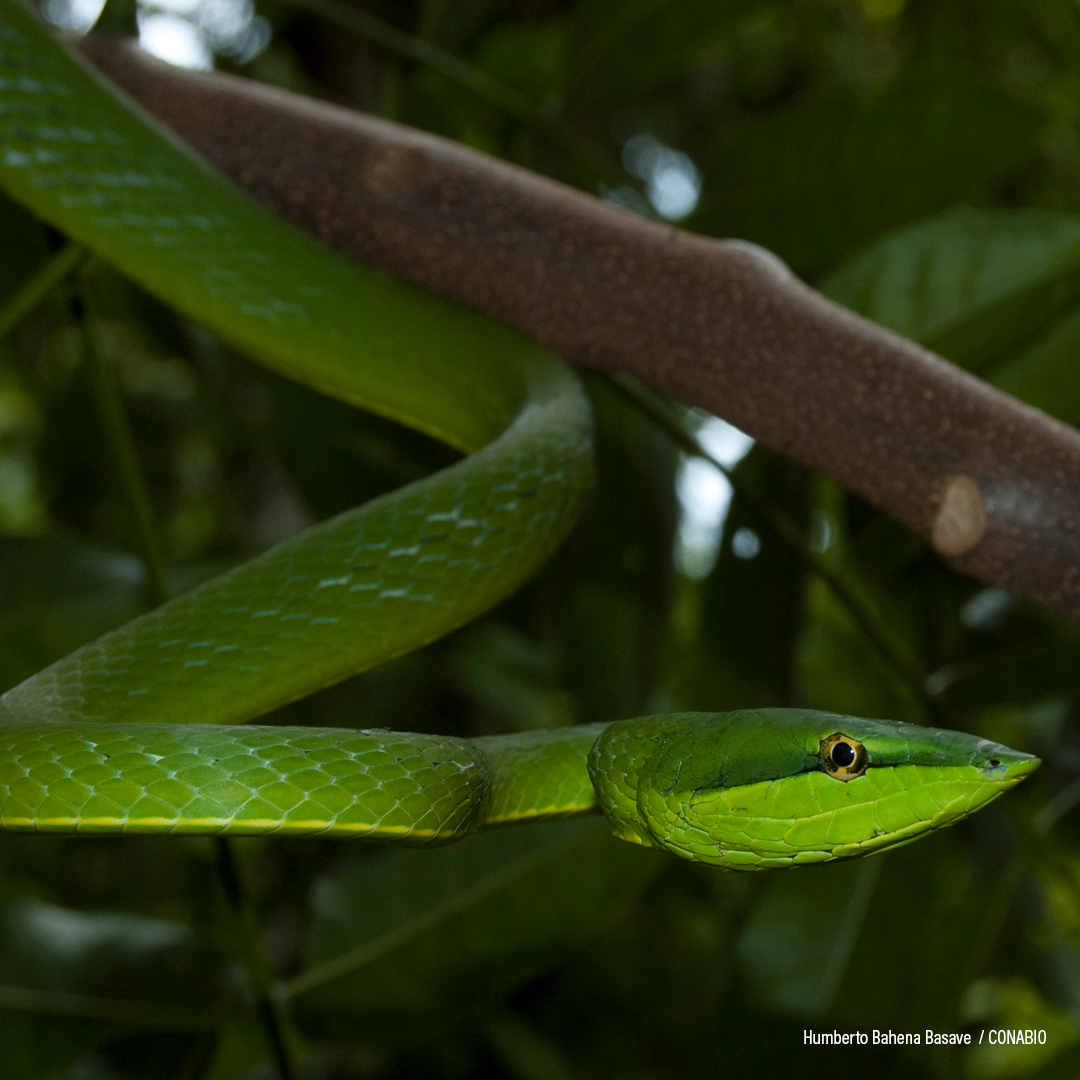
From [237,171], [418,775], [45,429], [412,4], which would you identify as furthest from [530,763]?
[45,429]

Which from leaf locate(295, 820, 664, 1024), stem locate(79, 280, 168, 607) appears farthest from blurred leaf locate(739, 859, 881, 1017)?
stem locate(79, 280, 168, 607)

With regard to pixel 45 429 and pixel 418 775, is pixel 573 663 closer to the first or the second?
pixel 418 775

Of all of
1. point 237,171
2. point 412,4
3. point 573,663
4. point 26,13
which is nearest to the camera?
point 26,13

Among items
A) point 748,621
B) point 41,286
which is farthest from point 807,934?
point 41,286

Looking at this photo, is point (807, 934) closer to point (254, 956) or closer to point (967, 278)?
point (254, 956)

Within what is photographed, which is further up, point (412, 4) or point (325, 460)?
point (412, 4)

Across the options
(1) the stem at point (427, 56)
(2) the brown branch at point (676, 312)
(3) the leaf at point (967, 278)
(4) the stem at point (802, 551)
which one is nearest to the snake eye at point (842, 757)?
(2) the brown branch at point (676, 312)
